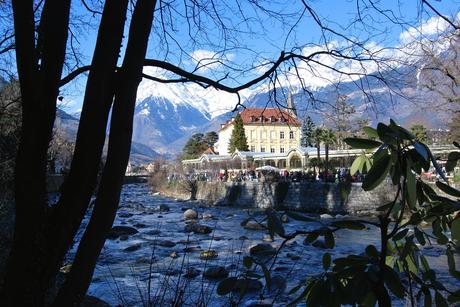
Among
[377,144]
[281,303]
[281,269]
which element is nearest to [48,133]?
[377,144]

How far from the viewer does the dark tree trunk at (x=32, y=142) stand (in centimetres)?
221

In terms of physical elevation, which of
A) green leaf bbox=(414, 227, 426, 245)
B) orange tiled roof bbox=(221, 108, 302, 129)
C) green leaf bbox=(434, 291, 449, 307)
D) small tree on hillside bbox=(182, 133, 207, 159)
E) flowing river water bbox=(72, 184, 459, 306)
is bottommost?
flowing river water bbox=(72, 184, 459, 306)

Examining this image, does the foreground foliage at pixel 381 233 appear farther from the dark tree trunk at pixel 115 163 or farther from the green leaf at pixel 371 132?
the dark tree trunk at pixel 115 163

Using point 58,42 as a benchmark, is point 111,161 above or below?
below

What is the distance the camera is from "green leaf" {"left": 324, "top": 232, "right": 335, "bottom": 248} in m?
1.47

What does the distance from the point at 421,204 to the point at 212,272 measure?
9393 millimetres

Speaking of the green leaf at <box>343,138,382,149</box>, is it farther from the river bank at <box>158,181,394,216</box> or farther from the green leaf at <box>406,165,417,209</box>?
the river bank at <box>158,181,394,216</box>

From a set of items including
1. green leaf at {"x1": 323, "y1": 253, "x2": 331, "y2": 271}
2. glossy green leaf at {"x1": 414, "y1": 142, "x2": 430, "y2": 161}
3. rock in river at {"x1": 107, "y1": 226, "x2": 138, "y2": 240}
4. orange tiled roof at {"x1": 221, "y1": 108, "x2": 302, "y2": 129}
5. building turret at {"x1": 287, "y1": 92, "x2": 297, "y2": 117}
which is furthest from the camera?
rock in river at {"x1": 107, "y1": 226, "x2": 138, "y2": 240}

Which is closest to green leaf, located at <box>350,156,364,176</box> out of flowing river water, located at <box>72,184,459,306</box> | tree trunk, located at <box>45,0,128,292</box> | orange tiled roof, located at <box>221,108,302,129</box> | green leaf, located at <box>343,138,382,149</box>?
green leaf, located at <box>343,138,382,149</box>

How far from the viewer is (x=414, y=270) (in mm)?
1693

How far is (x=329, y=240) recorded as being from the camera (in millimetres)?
1508

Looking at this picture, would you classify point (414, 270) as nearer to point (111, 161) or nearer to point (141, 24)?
point (111, 161)

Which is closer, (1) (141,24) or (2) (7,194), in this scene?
(1) (141,24)

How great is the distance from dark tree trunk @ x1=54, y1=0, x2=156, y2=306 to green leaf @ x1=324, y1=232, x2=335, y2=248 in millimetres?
1158
